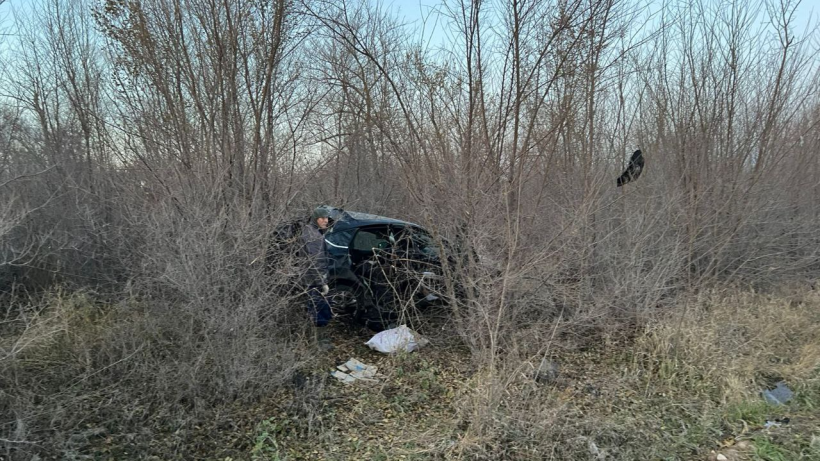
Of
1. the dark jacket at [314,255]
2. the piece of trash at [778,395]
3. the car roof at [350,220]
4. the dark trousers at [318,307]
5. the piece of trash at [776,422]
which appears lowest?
the piece of trash at [776,422]

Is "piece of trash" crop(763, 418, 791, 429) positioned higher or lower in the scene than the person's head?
lower

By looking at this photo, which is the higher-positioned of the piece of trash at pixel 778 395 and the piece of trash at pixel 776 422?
the piece of trash at pixel 778 395

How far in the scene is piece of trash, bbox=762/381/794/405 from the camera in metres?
4.29

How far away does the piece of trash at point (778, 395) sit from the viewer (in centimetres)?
429

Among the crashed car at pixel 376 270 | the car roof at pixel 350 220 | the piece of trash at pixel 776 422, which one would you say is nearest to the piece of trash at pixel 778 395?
the piece of trash at pixel 776 422

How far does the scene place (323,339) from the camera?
5.43 m

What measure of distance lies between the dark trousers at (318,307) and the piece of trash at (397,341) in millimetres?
559

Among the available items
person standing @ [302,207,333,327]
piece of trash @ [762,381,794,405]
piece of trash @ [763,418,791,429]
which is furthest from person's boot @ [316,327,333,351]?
piece of trash @ [762,381,794,405]

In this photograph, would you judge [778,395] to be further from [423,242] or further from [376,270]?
[376,270]

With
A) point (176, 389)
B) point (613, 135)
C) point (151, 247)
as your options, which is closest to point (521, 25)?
point (613, 135)

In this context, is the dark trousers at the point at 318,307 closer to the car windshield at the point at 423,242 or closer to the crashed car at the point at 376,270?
the crashed car at the point at 376,270

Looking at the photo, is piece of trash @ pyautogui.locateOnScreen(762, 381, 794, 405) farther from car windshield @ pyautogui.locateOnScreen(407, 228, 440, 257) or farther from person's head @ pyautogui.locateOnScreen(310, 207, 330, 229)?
person's head @ pyautogui.locateOnScreen(310, 207, 330, 229)

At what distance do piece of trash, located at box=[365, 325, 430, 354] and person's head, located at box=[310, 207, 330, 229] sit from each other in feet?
4.73

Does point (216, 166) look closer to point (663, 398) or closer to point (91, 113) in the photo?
point (91, 113)
